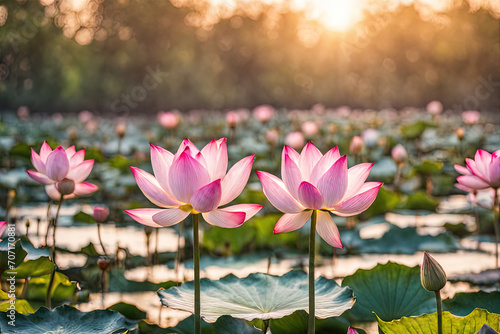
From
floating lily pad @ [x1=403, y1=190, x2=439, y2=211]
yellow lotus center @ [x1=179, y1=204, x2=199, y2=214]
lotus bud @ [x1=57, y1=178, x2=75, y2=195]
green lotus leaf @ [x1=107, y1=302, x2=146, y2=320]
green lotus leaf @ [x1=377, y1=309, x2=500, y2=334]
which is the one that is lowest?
green lotus leaf @ [x1=107, y1=302, x2=146, y2=320]

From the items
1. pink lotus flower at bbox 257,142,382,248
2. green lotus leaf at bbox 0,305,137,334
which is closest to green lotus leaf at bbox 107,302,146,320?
green lotus leaf at bbox 0,305,137,334

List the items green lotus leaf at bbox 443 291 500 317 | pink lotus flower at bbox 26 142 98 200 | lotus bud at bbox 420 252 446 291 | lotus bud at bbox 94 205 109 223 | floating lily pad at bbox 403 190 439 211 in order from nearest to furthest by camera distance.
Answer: lotus bud at bbox 420 252 446 291
green lotus leaf at bbox 443 291 500 317
pink lotus flower at bbox 26 142 98 200
lotus bud at bbox 94 205 109 223
floating lily pad at bbox 403 190 439 211

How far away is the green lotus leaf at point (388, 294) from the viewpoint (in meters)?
0.96

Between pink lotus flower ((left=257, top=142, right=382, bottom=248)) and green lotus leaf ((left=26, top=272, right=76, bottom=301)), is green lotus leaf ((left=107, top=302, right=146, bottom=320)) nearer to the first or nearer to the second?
green lotus leaf ((left=26, top=272, right=76, bottom=301))

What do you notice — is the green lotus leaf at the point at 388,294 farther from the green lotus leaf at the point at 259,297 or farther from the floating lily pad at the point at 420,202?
the floating lily pad at the point at 420,202

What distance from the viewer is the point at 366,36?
19.3 metres

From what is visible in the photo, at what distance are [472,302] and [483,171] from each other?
0.28m

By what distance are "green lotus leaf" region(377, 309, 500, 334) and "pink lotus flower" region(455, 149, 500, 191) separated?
0.39 m

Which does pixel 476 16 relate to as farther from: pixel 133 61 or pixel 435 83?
pixel 133 61

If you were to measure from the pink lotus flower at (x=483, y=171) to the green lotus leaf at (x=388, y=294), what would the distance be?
0.81 feet

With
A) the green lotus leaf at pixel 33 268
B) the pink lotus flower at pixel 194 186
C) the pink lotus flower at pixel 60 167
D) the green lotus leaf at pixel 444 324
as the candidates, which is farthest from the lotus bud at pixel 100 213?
the green lotus leaf at pixel 444 324

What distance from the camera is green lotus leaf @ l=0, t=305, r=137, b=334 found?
769 mm

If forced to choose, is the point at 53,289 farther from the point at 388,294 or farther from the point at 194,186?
the point at 388,294

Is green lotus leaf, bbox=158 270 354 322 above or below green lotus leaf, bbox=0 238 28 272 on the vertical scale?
below
